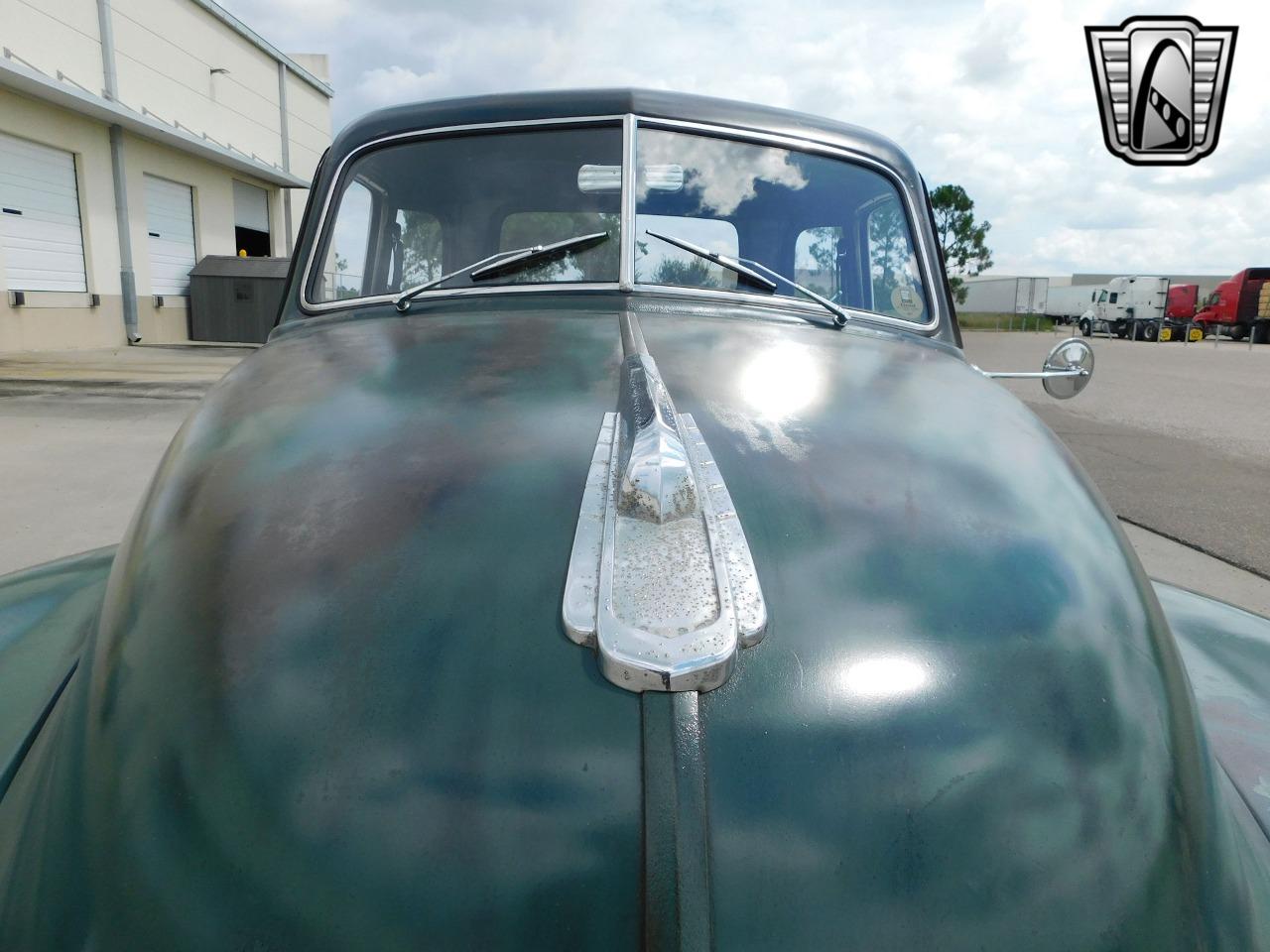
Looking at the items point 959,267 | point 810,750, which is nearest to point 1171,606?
point 810,750

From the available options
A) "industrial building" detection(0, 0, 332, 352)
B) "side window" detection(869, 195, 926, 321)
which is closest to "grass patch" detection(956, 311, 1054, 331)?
"industrial building" detection(0, 0, 332, 352)

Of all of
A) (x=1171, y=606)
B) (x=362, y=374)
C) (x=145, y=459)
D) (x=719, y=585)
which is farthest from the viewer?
(x=145, y=459)

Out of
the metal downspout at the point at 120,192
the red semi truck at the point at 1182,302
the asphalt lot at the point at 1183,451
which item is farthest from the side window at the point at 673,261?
the red semi truck at the point at 1182,302

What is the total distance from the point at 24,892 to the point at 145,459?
19.3 feet

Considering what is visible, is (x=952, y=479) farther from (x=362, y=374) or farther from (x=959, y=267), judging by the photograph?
(x=959, y=267)

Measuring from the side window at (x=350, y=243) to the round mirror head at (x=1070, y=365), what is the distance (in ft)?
6.00

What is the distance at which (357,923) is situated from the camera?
87cm

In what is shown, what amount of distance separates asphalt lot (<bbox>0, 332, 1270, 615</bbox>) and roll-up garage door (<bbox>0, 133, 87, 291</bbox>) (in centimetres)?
239

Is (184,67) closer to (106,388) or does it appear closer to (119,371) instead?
(119,371)

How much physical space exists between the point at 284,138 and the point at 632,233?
22.4 meters

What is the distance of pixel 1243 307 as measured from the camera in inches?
1398

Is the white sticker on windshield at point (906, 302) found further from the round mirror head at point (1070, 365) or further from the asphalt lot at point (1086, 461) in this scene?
A: the asphalt lot at point (1086, 461)

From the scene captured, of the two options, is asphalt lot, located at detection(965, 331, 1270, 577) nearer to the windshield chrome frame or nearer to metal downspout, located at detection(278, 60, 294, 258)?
the windshield chrome frame

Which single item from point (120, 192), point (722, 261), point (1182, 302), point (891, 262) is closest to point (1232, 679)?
point (891, 262)
